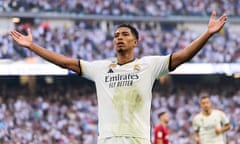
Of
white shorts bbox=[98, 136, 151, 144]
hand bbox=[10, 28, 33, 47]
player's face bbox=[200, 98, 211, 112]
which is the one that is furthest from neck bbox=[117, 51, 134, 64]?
player's face bbox=[200, 98, 211, 112]

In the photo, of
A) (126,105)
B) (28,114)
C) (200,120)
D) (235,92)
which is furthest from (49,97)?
(126,105)

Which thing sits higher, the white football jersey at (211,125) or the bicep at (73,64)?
the bicep at (73,64)

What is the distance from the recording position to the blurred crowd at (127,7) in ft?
102

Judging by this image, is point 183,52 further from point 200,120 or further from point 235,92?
point 235,92

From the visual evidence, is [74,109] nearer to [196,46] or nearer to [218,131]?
[218,131]

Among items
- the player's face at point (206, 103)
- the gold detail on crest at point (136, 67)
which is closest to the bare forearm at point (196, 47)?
the gold detail on crest at point (136, 67)

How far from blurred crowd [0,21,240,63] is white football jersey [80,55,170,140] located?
22234 millimetres

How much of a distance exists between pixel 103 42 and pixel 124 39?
2461 cm

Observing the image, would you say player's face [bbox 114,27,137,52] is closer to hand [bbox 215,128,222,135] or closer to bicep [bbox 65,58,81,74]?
bicep [bbox 65,58,81,74]

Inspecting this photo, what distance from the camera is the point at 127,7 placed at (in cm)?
3338

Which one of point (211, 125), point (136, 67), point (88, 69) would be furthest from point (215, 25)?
point (211, 125)

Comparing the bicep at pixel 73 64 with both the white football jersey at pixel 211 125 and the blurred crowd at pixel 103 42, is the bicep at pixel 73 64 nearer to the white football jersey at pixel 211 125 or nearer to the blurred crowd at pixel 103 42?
the white football jersey at pixel 211 125

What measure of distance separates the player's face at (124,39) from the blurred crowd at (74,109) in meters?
15.9

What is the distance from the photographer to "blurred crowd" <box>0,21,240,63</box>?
28.3 meters
